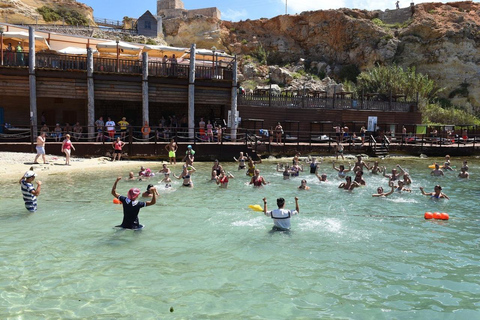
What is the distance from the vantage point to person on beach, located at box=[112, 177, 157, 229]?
30.7 ft

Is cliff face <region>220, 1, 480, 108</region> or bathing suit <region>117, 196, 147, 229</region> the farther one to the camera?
cliff face <region>220, 1, 480, 108</region>

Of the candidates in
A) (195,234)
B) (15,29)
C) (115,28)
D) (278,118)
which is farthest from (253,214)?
(115,28)

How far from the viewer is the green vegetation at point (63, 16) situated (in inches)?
2410

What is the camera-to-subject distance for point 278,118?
3375cm

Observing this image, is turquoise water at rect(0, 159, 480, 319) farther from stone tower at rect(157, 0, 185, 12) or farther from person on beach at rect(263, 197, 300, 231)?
stone tower at rect(157, 0, 185, 12)

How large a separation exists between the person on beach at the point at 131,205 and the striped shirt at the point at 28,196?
300 cm

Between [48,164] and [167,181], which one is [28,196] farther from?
[48,164]

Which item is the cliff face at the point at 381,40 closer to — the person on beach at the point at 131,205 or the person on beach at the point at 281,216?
the person on beach at the point at 281,216

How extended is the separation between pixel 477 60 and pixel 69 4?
209ft

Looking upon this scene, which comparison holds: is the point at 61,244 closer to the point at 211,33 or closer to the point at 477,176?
the point at 477,176

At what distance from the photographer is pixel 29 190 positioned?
438 inches

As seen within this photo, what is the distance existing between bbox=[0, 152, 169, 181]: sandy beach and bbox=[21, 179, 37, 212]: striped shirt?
6.38 m

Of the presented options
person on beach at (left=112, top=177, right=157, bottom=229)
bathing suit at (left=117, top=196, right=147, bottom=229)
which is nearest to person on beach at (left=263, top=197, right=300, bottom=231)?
person on beach at (left=112, top=177, right=157, bottom=229)

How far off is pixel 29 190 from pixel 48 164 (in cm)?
963
